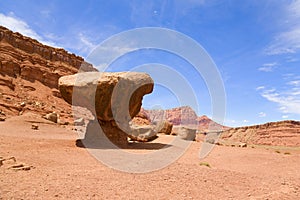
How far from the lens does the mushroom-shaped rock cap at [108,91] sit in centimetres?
1368

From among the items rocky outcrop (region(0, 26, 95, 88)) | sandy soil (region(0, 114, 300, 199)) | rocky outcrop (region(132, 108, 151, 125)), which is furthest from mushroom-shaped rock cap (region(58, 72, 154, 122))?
rocky outcrop (region(0, 26, 95, 88))

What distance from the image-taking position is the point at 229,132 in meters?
84.1

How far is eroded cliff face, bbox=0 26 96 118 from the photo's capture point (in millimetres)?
37719

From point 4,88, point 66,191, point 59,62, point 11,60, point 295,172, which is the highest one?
point 59,62

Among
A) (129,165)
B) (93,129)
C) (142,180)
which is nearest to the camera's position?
(142,180)

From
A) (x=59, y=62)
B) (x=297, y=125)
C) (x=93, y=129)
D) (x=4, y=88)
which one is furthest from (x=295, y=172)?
(x=297, y=125)

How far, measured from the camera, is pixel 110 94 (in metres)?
13.7

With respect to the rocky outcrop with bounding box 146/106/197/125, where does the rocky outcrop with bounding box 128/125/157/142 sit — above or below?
below

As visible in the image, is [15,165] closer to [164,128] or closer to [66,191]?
[66,191]

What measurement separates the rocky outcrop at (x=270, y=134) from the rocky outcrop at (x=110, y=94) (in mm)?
61170

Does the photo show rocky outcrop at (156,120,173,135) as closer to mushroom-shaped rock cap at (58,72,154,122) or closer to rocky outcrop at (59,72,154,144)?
rocky outcrop at (59,72,154,144)

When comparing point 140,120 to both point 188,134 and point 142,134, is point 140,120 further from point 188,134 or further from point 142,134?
point 142,134

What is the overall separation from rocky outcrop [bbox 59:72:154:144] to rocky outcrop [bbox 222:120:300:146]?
6117cm

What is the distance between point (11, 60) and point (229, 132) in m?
69.1
